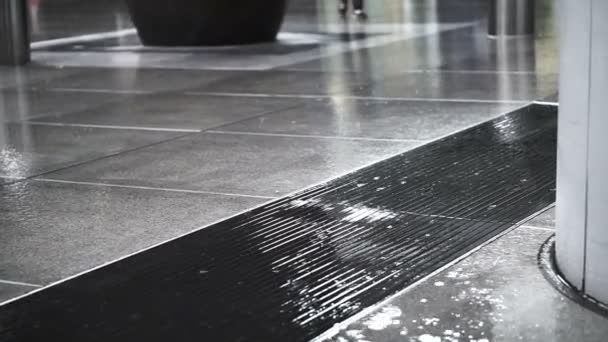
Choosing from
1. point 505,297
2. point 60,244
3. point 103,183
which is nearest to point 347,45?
point 103,183

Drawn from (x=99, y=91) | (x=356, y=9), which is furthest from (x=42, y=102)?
(x=356, y=9)

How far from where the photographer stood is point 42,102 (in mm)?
9109

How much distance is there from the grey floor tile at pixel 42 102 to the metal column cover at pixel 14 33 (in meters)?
2.17

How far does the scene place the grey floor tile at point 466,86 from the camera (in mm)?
8508

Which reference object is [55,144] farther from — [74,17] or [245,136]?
[74,17]

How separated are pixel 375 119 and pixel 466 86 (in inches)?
70.1

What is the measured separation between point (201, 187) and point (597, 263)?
2564 mm

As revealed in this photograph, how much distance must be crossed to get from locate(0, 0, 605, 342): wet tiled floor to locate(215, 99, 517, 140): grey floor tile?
0.05ft

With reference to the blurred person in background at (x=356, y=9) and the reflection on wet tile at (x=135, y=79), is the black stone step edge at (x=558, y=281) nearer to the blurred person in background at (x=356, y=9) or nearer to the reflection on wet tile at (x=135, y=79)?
the reflection on wet tile at (x=135, y=79)

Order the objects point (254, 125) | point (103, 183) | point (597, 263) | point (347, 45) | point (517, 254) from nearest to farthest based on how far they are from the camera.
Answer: point (597, 263)
point (517, 254)
point (103, 183)
point (254, 125)
point (347, 45)

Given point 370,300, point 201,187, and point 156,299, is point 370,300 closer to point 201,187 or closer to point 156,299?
point 156,299

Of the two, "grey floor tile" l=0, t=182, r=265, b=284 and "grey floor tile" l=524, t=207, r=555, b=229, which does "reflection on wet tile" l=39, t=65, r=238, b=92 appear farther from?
"grey floor tile" l=524, t=207, r=555, b=229

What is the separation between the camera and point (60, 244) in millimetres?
4648

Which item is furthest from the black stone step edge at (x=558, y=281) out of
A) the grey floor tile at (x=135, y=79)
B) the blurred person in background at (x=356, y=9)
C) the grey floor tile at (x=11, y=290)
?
the blurred person in background at (x=356, y=9)
